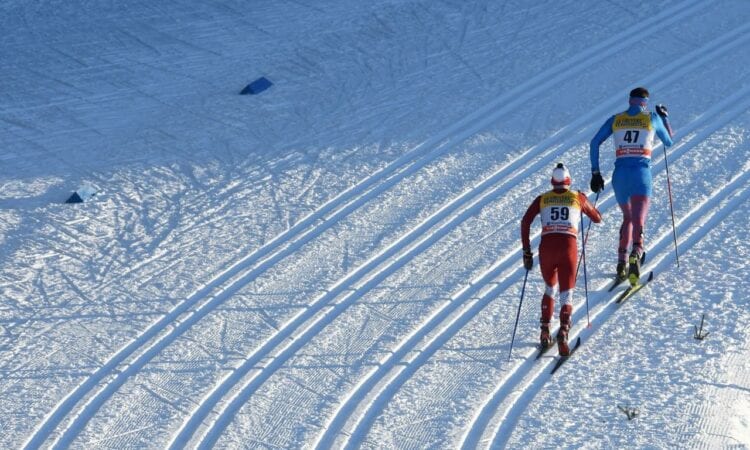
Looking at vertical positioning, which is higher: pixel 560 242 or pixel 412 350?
pixel 560 242

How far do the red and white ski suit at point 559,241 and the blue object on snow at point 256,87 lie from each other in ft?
20.5

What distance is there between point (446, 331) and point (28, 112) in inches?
285

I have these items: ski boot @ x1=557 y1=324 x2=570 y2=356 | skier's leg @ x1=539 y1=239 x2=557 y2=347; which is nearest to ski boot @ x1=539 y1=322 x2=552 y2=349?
skier's leg @ x1=539 y1=239 x2=557 y2=347

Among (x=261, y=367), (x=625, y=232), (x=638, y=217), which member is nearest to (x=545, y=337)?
(x=625, y=232)

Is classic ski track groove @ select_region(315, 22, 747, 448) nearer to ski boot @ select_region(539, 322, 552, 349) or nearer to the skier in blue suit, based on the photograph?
ski boot @ select_region(539, 322, 552, 349)

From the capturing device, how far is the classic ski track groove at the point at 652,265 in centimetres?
1002

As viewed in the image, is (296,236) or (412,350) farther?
(296,236)

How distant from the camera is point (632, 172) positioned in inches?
463

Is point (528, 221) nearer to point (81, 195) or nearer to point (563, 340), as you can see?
point (563, 340)

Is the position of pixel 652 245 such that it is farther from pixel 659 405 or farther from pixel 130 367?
pixel 130 367

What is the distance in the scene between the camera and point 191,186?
14.4m

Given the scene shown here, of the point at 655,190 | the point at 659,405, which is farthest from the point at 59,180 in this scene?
the point at 659,405

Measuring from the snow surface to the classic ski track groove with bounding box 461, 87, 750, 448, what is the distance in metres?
0.03

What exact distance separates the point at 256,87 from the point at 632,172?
597 centimetres
